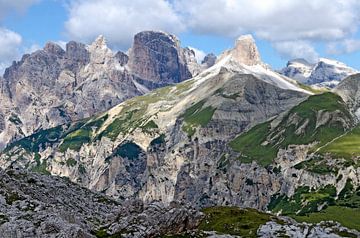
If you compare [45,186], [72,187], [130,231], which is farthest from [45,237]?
[72,187]

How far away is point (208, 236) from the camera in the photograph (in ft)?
322

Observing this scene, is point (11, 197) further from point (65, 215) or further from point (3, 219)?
point (3, 219)

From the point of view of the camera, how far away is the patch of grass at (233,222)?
108331mm

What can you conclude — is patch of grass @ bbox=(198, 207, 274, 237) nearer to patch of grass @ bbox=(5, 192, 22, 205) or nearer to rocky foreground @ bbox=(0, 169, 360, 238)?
rocky foreground @ bbox=(0, 169, 360, 238)

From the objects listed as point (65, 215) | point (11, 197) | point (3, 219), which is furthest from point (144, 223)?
point (11, 197)

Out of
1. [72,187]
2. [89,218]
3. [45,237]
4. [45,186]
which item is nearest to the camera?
[45,237]

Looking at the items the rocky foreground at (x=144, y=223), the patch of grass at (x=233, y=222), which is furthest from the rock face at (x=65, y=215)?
the patch of grass at (x=233, y=222)

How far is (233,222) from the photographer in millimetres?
116500

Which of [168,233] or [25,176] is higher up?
[25,176]

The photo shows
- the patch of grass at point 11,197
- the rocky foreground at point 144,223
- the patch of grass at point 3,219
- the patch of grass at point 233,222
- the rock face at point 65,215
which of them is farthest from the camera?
the patch of grass at point 11,197

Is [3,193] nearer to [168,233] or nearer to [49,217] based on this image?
[49,217]

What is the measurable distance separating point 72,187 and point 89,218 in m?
37.2

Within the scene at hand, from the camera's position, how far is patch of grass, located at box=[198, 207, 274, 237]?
10833 cm

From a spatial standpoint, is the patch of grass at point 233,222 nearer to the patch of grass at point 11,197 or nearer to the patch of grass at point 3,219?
the patch of grass at point 3,219
